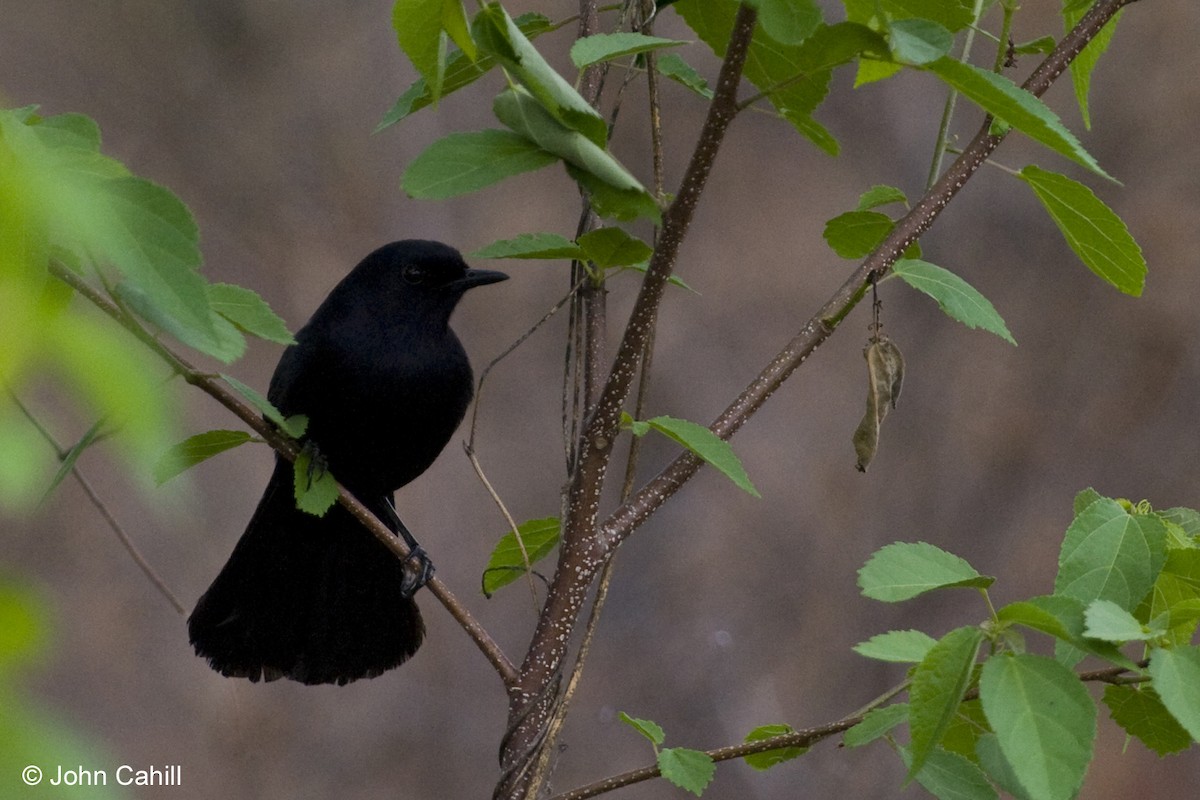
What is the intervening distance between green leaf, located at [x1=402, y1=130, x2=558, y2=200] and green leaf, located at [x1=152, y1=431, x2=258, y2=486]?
42 centimetres

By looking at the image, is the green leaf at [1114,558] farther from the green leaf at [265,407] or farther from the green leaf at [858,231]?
the green leaf at [265,407]

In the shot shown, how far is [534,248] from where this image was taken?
1233mm

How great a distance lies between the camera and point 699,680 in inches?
151

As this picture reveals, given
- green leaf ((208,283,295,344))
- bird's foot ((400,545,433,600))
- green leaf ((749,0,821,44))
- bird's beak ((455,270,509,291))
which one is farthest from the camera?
bird's beak ((455,270,509,291))

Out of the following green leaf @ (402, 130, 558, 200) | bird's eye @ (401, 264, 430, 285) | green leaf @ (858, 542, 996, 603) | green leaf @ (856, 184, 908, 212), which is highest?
green leaf @ (402, 130, 558, 200)

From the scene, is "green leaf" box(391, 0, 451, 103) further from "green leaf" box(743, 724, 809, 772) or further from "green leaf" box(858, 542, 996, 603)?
"green leaf" box(743, 724, 809, 772)

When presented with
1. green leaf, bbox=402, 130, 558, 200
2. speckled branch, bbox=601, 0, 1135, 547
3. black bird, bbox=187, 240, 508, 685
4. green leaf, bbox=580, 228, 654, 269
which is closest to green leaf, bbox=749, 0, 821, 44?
green leaf, bbox=402, 130, 558, 200

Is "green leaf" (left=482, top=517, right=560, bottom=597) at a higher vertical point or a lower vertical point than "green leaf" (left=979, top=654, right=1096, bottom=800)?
lower

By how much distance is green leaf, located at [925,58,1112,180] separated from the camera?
36.0 inches

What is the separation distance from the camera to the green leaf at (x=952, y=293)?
129 centimetres

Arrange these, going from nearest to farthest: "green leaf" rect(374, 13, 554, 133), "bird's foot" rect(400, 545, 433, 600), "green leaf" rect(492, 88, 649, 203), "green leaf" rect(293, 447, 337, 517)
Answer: "green leaf" rect(492, 88, 649, 203)
"green leaf" rect(374, 13, 554, 133)
"green leaf" rect(293, 447, 337, 517)
"bird's foot" rect(400, 545, 433, 600)

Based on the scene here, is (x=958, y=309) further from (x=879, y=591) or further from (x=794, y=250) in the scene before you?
(x=794, y=250)

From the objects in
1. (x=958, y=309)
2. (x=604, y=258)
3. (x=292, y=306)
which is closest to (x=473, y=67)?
(x=604, y=258)

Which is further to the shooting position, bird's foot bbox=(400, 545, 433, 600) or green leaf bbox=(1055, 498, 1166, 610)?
bird's foot bbox=(400, 545, 433, 600)
